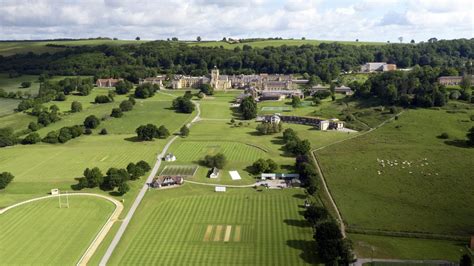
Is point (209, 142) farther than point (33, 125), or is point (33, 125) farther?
point (33, 125)

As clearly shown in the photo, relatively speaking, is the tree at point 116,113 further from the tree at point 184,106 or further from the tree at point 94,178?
the tree at point 94,178

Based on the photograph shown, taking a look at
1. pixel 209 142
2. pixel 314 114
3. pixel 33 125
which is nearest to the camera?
pixel 209 142

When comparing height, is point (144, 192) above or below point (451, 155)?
below

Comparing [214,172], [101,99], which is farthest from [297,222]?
[101,99]

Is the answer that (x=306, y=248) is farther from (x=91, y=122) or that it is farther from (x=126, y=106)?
(x=126, y=106)

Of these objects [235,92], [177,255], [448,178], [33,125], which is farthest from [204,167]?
[235,92]

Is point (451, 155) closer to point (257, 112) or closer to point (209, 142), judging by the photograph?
point (209, 142)
